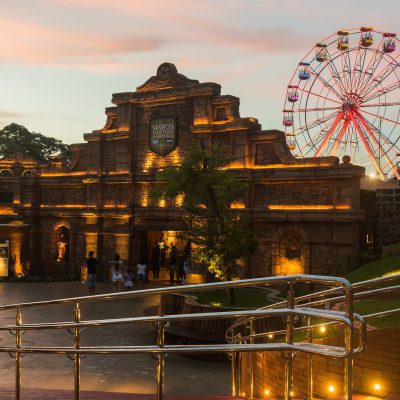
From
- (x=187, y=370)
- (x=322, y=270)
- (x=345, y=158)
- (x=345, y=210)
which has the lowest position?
(x=187, y=370)

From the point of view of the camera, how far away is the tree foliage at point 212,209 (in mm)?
17281

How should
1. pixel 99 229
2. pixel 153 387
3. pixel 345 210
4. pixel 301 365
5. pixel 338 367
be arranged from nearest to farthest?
pixel 338 367 < pixel 301 365 < pixel 153 387 < pixel 345 210 < pixel 99 229

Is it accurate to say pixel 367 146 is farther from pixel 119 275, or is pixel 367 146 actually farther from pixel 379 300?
pixel 379 300

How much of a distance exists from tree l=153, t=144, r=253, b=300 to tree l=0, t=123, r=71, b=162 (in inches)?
1836

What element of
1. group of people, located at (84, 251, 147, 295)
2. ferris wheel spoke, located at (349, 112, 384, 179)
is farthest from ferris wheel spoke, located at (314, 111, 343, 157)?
group of people, located at (84, 251, 147, 295)

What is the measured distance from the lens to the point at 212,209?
17781 millimetres

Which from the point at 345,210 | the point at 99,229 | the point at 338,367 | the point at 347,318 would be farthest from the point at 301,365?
the point at 99,229

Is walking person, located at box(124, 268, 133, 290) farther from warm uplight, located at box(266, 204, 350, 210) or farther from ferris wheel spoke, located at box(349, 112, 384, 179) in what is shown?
ferris wheel spoke, located at box(349, 112, 384, 179)

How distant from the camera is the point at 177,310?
17.8m

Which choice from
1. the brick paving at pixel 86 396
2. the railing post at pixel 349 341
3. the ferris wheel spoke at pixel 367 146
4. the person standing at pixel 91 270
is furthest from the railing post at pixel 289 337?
the ferris wheel spoke at pixel 367 146

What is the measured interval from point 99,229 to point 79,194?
2.77 metres

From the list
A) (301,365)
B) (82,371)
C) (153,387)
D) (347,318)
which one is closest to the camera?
(347,318)

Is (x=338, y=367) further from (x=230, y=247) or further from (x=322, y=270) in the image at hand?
(x=322, y=270)

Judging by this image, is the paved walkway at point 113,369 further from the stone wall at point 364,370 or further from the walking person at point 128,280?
the walking person at point 128,280
